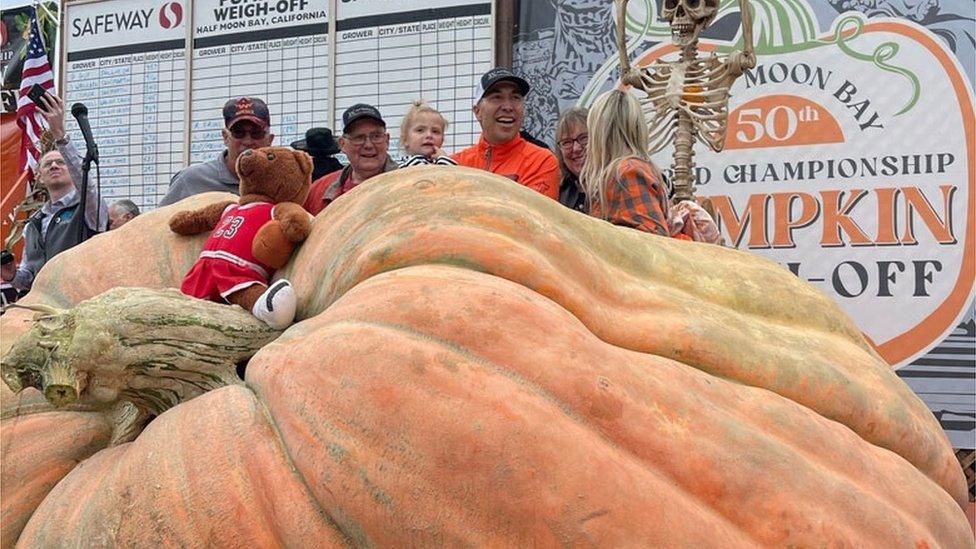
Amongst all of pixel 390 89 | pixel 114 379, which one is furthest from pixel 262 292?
pixel 390 89

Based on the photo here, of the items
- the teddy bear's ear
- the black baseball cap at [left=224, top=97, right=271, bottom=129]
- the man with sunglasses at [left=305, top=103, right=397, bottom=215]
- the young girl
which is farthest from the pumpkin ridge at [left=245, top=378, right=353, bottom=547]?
the young girl

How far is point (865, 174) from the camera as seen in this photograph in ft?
16.0

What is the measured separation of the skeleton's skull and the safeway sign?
1.20 feet

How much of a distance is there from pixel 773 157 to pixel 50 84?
4.97m

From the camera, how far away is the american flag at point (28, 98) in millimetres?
6926

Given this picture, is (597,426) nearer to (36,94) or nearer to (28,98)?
(36,94)

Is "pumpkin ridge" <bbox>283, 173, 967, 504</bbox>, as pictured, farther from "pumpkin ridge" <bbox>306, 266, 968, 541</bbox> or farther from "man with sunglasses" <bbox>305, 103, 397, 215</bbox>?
"man with sunglasses" <bbox>305, 103, 397, 215</bbox>

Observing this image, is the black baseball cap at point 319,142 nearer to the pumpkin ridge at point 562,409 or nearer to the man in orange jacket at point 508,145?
the man in orange jacket at point 508,145

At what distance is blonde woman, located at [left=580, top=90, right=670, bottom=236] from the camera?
3225 millimetres

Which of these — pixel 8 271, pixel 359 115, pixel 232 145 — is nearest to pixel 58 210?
pixel 8 271

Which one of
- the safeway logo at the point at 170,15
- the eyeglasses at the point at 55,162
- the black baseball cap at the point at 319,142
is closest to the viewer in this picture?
the black baseball cap at the point at 319,142

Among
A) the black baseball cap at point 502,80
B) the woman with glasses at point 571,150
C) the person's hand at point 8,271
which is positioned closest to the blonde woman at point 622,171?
the woman with glasses at point 571,150

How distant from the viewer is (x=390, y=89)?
6371 mm

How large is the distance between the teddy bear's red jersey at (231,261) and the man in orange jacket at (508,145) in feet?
6.17
